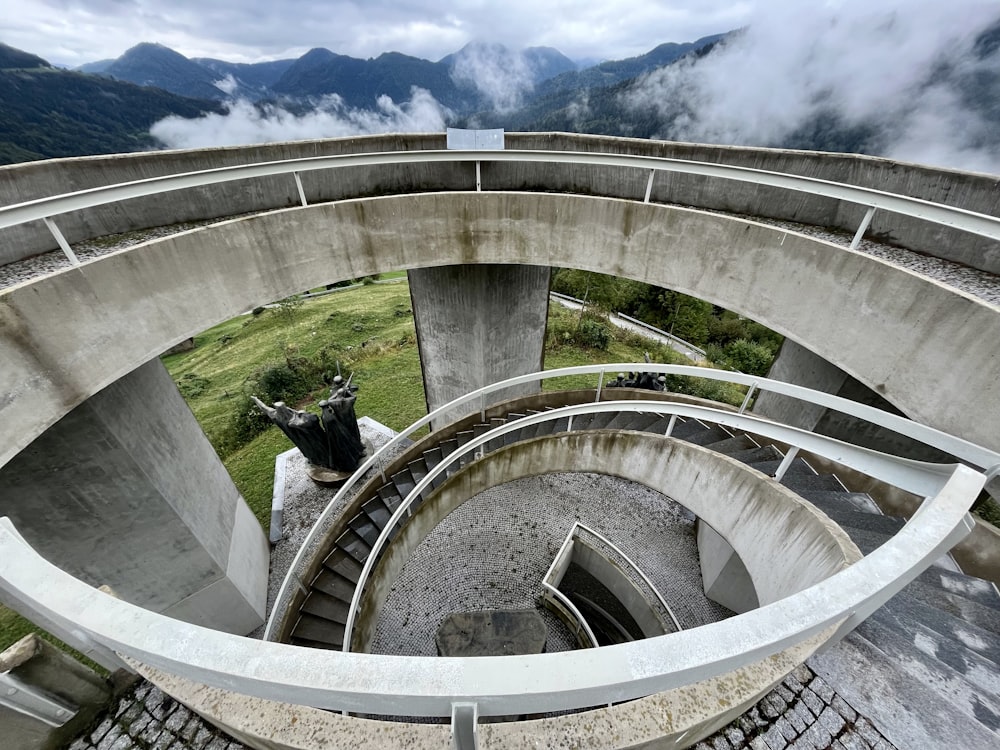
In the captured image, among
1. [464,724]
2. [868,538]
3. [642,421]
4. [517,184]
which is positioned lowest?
[642,421]

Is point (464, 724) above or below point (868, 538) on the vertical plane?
above

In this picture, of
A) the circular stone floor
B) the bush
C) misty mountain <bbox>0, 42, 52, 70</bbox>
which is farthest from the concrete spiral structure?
misty mountain <bbox>0, 42, 52, 70</bbox>

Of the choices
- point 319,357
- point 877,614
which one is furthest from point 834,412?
point 319,357

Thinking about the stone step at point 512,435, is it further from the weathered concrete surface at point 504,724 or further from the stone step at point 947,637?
the weathered concrete surface at point 504,724

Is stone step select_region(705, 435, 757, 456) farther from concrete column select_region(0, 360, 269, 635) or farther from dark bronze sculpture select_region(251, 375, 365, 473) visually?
concrete column select_region(0, 360, 269, 635)

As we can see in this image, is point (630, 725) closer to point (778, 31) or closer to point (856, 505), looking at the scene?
point (856, 505)

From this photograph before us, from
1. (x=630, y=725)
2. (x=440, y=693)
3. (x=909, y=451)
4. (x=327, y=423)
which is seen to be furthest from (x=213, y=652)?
(x=909, y=451)

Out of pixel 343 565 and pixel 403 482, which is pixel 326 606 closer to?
pixel 343 565
